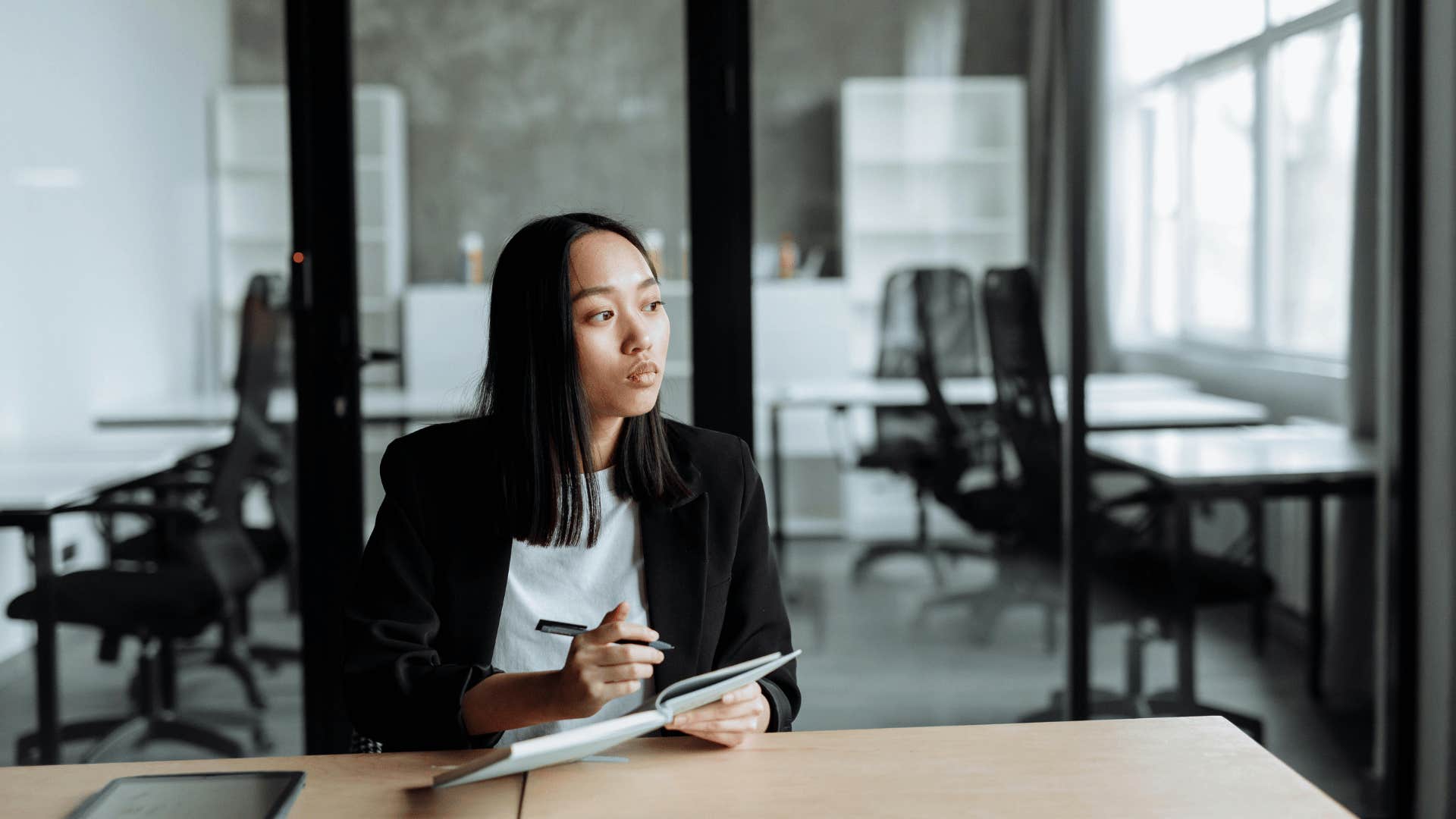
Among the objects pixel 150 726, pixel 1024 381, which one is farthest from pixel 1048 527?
pixel 150 726

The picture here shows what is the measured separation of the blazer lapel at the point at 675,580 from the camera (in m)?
1.45

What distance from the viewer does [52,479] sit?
2557 mm

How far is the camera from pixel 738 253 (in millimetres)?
2564

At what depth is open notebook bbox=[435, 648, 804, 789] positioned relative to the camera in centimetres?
105

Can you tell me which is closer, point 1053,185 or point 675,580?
point 675,580

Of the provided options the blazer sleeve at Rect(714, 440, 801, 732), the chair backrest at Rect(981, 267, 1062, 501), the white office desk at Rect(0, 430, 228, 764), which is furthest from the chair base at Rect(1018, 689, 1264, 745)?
the white office desk at Rect(0, 430, 228, 764)

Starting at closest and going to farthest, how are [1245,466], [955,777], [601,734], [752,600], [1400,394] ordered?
[601,734] → [955,777] → [752,600] → [1400,394] → [1245,466]

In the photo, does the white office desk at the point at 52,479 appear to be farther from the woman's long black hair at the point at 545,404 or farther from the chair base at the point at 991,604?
the chair base at the point at 991,604

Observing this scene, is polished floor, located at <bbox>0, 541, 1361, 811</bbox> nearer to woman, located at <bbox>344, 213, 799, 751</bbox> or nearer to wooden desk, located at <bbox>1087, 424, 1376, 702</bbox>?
wooden desk, located at <bbox>1087, 424, 1376, 702</bbox>

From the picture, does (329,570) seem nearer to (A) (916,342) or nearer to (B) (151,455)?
(B) (151,455)

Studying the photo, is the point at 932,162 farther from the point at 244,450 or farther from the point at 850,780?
the point at 850,780

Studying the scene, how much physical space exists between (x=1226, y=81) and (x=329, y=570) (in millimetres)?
2291

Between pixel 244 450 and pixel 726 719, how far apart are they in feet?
5.78

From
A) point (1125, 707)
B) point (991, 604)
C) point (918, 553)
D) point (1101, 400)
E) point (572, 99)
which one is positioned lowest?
point (1125, 707)
